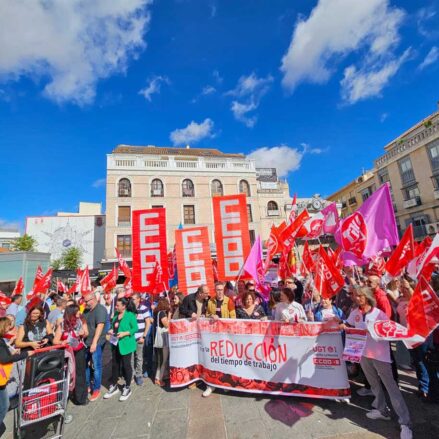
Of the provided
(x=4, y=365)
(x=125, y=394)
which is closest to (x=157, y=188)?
(x=125, y=394)

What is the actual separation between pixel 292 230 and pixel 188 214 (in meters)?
18.7

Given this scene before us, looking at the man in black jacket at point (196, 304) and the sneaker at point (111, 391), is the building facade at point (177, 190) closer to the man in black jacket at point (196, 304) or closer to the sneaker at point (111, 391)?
the man in black jacket at point (196, 304)

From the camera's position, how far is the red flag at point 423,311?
2674mm

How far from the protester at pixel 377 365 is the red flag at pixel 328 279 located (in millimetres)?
1244

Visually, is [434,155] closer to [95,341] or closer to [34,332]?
[95,341]

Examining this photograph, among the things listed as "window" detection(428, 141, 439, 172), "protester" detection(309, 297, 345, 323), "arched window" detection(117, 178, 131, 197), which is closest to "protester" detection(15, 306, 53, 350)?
"protester" detection(309, 297, 345, 323)

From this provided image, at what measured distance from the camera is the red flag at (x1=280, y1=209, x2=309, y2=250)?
6695mm

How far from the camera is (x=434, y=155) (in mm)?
24000

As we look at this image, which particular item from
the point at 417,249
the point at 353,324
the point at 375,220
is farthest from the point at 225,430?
the point at 417,249

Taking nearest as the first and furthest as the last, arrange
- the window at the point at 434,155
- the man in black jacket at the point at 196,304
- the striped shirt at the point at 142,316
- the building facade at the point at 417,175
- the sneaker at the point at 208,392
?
the sneaker at the point at 208,392 < the man in black jacket at the point at 196,304 < the striped shirt at the point at 142,316 < the window at the point at 434,155 < the building facade at the point at 417,175

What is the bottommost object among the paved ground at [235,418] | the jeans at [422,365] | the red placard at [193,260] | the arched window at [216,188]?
the paved ground at [235,418]

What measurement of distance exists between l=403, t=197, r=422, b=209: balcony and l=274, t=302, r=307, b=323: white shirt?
29.2m

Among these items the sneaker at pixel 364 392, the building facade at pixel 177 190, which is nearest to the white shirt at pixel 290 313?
the sneaker at pixel 364 392

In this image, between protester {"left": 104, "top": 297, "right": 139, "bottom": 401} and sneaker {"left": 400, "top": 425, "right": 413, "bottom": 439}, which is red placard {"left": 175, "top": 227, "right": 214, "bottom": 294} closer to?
protester {"left": 104, "top": 297, "right": 139, "bottom": 401}
